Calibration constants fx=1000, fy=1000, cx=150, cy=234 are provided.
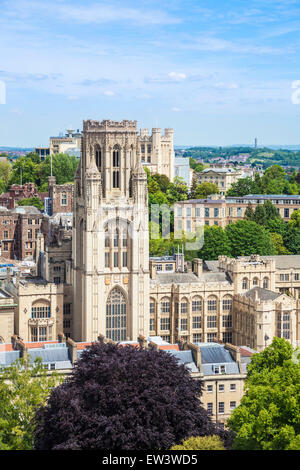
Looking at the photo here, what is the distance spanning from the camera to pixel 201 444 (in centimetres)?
5362

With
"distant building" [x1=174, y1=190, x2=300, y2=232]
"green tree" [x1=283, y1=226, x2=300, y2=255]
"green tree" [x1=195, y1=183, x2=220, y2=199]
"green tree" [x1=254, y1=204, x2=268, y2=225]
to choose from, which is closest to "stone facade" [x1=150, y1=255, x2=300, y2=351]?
"green tree" [x1=283, y1=226, x2=300, y2=255]

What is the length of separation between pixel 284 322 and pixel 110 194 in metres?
18.2

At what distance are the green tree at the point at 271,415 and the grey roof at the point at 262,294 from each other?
2664 cm

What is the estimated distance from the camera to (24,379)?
57.9 metres

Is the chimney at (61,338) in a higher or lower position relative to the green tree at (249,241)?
lower

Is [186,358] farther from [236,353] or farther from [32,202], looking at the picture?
[32,202]

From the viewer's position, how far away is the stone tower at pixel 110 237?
8306 centimetres

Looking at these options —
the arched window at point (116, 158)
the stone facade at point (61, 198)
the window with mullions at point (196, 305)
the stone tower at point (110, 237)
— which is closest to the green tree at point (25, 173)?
the stone facade at point (61, 198)

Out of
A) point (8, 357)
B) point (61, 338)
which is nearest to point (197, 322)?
point (61, 338)

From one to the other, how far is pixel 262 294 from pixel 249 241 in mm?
39775

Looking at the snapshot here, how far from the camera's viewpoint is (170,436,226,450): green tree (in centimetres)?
5344

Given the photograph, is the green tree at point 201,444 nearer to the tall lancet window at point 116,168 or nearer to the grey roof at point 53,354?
the grey roof at point 53,354
